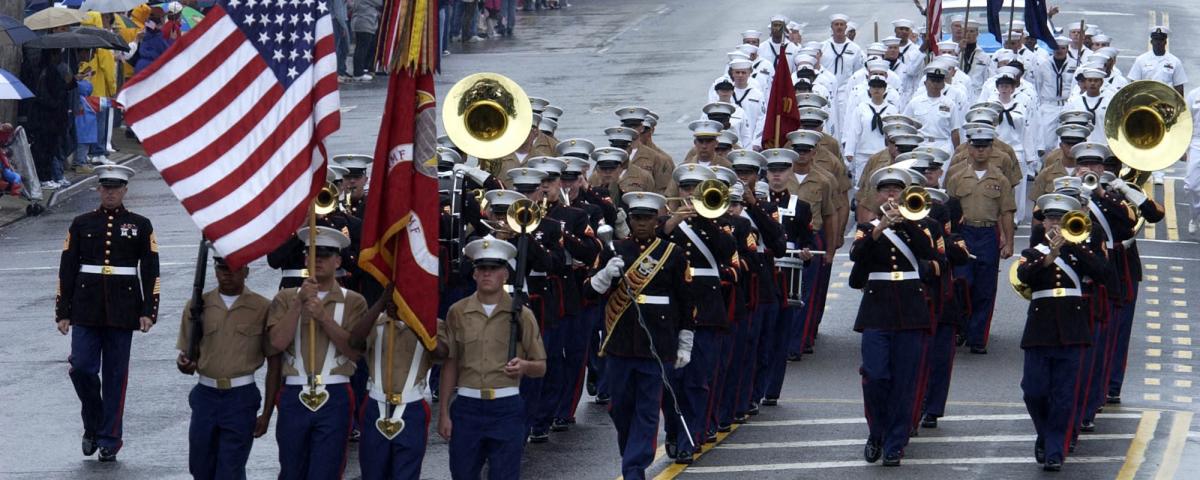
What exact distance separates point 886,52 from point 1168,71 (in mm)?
4211

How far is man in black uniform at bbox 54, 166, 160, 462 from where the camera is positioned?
49.4 ft

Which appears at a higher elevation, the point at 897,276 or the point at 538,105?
the point at 538,105

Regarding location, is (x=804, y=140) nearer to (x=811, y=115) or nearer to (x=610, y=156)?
(x=610, y=156)

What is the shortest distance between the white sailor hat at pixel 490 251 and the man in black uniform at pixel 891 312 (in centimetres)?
362

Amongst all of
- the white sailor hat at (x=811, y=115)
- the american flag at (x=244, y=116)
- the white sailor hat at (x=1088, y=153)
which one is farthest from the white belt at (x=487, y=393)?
the white sailor hat at (x=811, y=115)

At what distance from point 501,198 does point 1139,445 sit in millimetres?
4934

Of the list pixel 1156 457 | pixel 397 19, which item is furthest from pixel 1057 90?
pixel 397 19

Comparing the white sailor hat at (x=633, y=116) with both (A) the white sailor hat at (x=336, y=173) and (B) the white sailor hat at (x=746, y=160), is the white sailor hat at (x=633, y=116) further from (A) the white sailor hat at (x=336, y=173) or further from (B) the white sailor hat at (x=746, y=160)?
(A) the white sailor hat at (x=336, y=173)

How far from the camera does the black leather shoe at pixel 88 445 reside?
1503 cm

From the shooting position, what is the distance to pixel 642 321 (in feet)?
46.5

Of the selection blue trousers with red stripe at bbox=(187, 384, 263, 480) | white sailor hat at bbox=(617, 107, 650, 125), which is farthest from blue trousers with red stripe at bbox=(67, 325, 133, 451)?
white sailor hat at bbox=(617, 107, 650, 125)

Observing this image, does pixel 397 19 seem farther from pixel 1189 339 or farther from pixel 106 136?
pixel 106 136

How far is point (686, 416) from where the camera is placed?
15.2m

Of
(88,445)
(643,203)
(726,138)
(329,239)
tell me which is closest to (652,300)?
(643,203)
